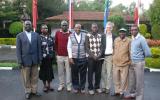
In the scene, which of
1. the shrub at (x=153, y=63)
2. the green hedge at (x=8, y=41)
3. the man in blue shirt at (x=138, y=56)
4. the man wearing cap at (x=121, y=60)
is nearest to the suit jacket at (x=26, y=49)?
the man wearing cap at (x=121, y=60)

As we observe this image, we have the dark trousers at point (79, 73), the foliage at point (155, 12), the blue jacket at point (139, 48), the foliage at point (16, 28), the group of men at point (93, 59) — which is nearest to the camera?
the blue jacket at point (139, 48)

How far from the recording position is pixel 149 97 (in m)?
11.1

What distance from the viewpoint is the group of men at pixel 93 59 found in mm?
10695

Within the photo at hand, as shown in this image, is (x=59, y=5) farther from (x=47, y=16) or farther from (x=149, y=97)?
(x=149, y=97)

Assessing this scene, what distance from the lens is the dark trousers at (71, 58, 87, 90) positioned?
444 inches

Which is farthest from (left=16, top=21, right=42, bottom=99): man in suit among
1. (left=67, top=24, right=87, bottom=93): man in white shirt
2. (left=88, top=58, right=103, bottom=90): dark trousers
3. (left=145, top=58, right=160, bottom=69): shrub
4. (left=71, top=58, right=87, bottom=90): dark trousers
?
(left=145, top=58, right=160, bottom=69): shrub

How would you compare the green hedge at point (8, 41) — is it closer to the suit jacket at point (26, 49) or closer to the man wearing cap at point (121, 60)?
the suit jacket at point (26, 49)

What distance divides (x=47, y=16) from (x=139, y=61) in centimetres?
3674

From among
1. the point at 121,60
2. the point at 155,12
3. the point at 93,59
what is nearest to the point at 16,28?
the point at 155,12

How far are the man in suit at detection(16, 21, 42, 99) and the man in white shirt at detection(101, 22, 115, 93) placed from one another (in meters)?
1.86

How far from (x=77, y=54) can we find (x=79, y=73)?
607 mm

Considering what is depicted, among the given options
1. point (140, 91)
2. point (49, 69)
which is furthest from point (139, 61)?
point (49, 69)

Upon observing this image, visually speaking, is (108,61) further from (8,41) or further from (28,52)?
(8,41)

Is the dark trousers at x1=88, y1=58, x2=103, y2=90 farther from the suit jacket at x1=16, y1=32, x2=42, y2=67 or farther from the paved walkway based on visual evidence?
the suit jacket at x1=16, y1=32, x2=42, y2=67
